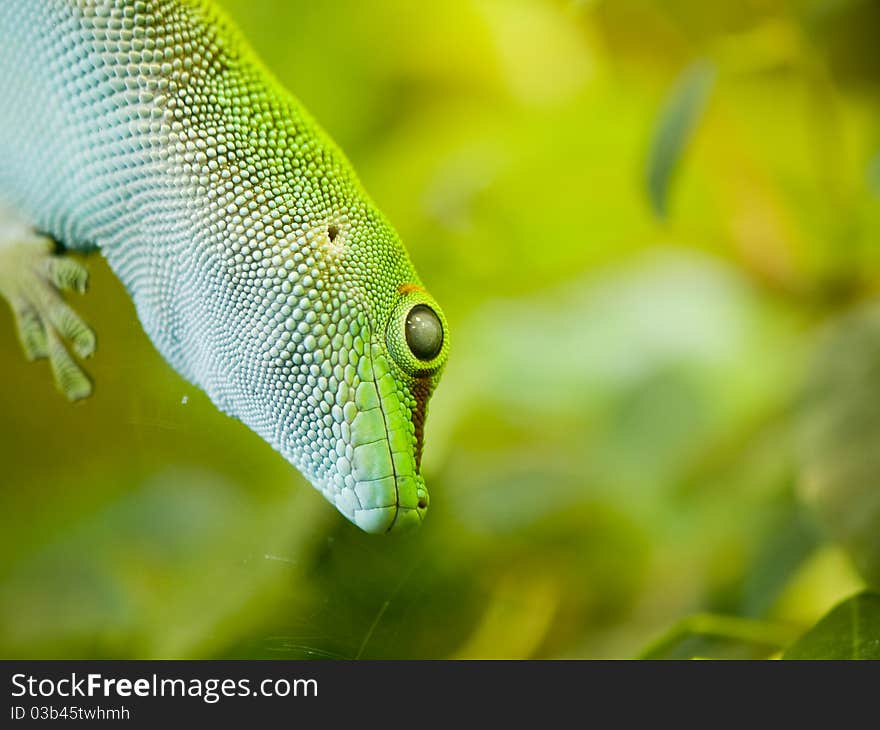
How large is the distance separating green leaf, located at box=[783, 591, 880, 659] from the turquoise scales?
31cm

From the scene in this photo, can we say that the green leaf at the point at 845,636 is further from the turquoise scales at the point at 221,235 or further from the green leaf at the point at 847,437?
the turquoise scales at the point at 221,235

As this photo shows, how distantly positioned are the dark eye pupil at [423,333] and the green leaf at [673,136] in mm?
322

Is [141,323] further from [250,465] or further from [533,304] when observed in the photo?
[533,304]

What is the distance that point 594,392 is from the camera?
835mm

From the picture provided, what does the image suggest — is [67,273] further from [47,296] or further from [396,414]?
[396,414]

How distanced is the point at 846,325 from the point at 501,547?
1.33 ft

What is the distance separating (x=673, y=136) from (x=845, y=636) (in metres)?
0.40

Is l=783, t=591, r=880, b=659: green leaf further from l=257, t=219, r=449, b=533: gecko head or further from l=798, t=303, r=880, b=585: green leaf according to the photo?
l=257, t=219, r=449, b=533: gecko head

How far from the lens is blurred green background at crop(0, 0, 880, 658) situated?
479mm

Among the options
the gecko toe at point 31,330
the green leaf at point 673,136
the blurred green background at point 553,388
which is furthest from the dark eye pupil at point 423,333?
the green leaf at point 673,136

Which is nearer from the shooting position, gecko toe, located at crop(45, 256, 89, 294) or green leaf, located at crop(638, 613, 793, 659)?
gecko toe, located at crop(45, 256, 89, 294)

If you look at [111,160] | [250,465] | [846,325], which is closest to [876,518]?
[846,325]

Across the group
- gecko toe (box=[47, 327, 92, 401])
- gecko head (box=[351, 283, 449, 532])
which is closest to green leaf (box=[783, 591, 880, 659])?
gecko head (box=[351, 283, 449, 532])

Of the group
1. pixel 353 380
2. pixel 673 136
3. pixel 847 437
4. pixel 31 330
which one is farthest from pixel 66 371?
pixel 847 437
